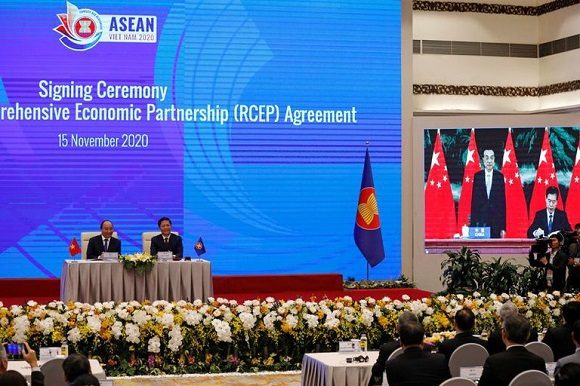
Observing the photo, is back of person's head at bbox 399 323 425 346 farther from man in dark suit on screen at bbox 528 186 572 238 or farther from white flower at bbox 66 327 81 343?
man in dark suit on screen at bbox 528 186 572 238

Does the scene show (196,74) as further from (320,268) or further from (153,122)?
(320,268)

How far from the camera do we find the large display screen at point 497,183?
15062 millimetres

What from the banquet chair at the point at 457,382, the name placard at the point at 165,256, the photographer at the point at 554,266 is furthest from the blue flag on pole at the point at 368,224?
the banquet chair at the point at 457,382

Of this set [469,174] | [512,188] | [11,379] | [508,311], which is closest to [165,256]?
[508,311]

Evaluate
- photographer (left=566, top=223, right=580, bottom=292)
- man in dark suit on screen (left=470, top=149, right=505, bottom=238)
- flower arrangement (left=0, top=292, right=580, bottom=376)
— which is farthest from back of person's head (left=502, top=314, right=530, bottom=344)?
man in dark suit on screen (left=470, top=149, right=505, bottom=238)

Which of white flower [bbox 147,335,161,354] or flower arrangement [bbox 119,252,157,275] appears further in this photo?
flower arrangement [bbox 119,252,157,275]

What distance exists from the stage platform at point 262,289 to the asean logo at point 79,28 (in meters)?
3.30

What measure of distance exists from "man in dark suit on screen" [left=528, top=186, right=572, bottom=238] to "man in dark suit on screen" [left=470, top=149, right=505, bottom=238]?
0.51m

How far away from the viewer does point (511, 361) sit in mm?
4848

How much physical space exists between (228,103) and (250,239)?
6.39ft

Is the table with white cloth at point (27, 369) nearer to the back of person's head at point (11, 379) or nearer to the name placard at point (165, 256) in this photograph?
the back of person's head at point (11, 379)

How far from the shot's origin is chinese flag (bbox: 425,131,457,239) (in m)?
15.1

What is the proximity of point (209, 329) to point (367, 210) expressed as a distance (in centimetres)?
563

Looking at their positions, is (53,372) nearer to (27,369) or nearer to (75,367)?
(27,369)
